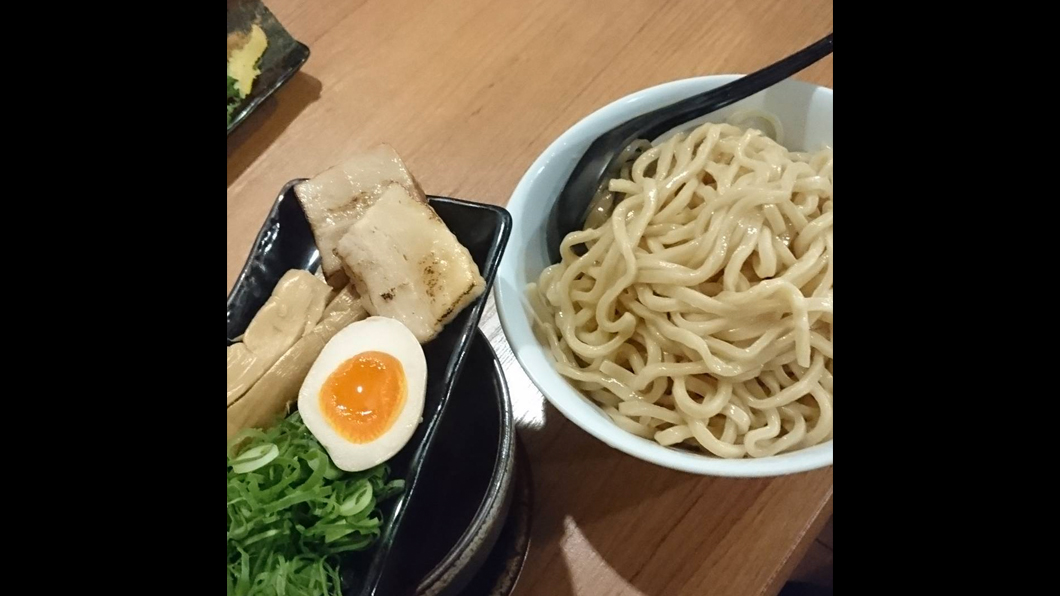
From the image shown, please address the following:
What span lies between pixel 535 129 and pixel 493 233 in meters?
0.50

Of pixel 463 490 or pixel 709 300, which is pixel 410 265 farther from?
pixel 709 300

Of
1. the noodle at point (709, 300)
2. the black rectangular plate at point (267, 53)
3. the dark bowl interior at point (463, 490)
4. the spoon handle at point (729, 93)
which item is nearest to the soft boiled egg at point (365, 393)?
the dark bowl interior at point (463, 490)

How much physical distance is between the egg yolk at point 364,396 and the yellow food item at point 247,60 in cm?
83

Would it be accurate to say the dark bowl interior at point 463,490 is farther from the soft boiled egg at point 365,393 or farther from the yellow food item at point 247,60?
the yellow food item at point 247,60

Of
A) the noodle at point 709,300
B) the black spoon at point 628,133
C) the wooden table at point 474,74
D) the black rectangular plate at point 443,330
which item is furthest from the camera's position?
the wooden table at point 474,74

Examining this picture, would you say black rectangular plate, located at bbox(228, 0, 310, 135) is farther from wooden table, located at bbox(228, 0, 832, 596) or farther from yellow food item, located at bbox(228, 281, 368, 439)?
yellow food item, located at bbox(228, 281, 368, 439)

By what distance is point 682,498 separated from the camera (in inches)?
39.6

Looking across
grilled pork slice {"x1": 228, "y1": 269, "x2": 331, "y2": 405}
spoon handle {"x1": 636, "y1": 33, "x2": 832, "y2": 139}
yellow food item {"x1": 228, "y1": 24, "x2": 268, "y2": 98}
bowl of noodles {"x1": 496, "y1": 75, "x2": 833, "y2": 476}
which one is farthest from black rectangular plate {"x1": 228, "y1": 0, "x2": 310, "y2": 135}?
spoon handle {"x1": 636, "y1": 33, "x2": 832, "y2": 139}

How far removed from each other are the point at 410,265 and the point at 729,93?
0.55 meters

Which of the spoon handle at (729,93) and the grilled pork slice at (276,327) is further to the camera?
the spoon handle at (729,93)

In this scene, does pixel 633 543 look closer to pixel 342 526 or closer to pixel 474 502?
pixel 474 502

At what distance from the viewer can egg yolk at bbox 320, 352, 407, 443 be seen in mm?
846

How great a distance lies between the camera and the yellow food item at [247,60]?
1.41 meters

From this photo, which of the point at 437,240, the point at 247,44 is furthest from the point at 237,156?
the point at 437,240
